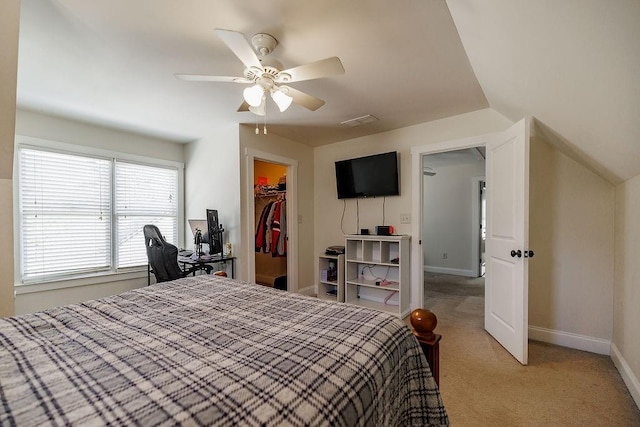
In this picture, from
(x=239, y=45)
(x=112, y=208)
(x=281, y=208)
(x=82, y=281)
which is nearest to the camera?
(x=239, y=45)

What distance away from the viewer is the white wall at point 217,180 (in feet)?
11.3

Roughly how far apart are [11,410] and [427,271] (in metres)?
6.35

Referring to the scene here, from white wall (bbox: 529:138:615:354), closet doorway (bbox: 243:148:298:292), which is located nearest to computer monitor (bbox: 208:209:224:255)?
closet doorway (bbox: 243:148:298:292)

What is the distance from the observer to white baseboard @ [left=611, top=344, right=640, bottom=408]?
5.77ft

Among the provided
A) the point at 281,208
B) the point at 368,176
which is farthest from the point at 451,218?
the point at 281,208

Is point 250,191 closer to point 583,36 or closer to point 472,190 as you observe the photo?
point 583,36

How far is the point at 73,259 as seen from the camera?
3.24 meters

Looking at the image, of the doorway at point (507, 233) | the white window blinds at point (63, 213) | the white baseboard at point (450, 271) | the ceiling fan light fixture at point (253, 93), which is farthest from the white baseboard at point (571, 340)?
the white window blinds at point (63, 213)

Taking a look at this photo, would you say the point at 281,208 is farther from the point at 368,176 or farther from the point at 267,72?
the point at 267,72

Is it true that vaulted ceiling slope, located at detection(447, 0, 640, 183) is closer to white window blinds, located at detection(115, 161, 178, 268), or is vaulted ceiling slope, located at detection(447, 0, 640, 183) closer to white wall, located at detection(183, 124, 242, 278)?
white wall, located at detection(183, 124, 242, 278)

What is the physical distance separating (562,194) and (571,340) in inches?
52.6

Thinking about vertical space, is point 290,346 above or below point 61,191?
below

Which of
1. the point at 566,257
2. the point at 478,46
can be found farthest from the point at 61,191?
the point at 566,257

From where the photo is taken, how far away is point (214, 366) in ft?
2.76
